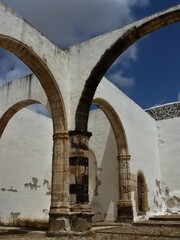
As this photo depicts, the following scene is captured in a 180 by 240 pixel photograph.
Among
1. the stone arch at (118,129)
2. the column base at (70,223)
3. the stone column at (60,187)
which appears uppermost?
the stone arch at (118,129)

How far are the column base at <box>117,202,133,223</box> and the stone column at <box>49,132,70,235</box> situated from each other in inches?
136

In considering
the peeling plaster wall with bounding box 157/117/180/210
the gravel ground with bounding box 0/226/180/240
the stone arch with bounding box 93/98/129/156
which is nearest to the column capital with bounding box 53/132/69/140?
the gravel ground with bounding box 0/226/180/240

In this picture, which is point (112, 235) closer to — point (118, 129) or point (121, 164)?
point (121, 164)

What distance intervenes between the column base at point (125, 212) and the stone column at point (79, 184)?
3089 mm

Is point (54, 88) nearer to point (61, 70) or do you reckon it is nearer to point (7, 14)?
point (61, 70)

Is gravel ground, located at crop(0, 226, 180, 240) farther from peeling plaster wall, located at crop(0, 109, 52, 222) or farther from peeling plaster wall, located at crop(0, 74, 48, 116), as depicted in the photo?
peeling plaster wall, located at crop(0, 74, 48, 116)

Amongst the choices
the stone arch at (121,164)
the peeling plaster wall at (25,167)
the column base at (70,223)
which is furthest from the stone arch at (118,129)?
the column base at (70,223)

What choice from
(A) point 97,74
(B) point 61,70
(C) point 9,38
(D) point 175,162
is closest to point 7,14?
(C) point 9,38

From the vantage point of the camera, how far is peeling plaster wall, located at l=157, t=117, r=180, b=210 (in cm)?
1288

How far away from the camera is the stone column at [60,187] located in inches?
244

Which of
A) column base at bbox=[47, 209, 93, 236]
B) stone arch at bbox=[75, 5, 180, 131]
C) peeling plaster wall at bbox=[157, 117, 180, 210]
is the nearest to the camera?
column base at bbox=[47, 209, 93, 236]

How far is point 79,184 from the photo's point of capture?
6438mm

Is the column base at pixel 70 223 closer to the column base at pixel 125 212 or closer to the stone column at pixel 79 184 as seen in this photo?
the stone column at pixel 79 184

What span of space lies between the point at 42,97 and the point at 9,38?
10.7 ft
